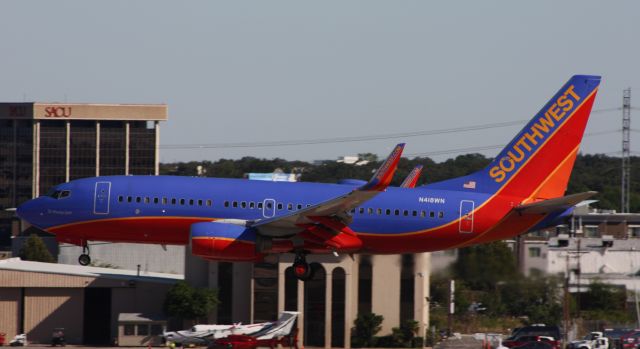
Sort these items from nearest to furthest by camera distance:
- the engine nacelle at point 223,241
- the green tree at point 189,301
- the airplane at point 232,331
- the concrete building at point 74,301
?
1. the engine nacelle at point 223,241
2. the airplane at point 232,331
3. the green tree at point 189,301
4. the concrete building at point 74,301

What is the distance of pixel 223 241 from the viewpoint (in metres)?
47.1

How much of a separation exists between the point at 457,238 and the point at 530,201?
3.66 metres

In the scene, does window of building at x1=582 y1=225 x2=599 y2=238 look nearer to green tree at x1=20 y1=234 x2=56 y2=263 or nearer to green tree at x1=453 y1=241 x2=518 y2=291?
green tree at x1=20 y1=234 x2=56 y2=263

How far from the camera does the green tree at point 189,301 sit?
64.8 m

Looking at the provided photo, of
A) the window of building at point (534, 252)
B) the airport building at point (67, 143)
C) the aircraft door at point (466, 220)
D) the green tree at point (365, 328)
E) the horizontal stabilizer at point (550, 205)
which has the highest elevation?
the airport building at point (67, 143)

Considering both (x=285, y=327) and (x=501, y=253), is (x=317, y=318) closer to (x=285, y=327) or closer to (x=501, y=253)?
(x=285, y=327)

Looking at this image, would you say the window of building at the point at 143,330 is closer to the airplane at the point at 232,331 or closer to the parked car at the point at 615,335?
the airplane at the point at 232,331

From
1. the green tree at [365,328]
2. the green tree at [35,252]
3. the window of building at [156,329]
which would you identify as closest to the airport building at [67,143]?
the green tree at [35,252]

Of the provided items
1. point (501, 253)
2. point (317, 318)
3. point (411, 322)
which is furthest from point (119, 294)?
point (501, 253)

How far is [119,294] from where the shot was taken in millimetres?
71250

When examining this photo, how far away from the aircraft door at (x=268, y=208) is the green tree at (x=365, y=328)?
16.1 m

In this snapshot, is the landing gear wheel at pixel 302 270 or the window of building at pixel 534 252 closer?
the landing gear wheel at pixel 302 270

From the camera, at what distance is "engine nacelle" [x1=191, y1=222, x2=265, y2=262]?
154 feet

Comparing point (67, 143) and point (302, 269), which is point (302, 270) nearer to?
point (302, 269)
